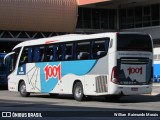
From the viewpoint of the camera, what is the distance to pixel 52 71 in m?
24.4

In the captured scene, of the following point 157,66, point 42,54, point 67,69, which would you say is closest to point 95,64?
point 67,69

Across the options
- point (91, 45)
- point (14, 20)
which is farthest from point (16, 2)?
point (91, 45)

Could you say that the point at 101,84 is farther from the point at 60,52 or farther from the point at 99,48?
the point at 60,52

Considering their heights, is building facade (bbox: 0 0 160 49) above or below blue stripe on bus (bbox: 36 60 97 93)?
above

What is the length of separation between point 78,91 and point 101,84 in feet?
5.47

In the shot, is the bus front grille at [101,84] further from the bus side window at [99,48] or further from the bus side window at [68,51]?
the bus side window at [68,51]

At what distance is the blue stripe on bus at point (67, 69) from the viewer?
72.5ft

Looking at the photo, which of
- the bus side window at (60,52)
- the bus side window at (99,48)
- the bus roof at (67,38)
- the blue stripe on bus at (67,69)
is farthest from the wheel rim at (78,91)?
the bus roof at (67,38)

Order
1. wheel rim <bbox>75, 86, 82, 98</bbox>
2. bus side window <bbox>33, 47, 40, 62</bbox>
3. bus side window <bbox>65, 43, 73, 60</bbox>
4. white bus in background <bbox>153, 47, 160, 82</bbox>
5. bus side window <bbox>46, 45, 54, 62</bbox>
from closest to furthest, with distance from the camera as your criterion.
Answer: wheel rim <bbox>75, 86, 82, 98</bbox>, bus side window <bbox>65, 43, 73, 60</bbox>, bus side window <bbox>46, 45, 54, 62</bbox>, bus side window <bbox>33, 47, 40, 62</bbox>, white bus in background <bbox>153, 47, 160, 82</bbox>

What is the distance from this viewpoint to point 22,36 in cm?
4912

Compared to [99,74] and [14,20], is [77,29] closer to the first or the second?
[14,20]

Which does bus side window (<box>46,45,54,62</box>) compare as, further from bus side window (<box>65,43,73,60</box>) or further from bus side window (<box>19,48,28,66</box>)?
bus side window (<box>19,48,28,66</box>)

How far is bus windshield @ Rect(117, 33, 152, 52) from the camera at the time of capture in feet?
68.7

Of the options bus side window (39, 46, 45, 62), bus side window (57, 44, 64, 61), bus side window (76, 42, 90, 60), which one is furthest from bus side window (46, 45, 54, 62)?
bus side window (76, 42, 90, 60)
